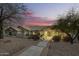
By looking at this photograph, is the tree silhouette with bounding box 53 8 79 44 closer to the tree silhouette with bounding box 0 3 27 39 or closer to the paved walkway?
the paved walkway

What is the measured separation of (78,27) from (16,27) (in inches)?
25.1

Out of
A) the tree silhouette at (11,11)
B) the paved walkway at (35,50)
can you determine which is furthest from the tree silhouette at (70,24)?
the tree silhouette at (11,11)

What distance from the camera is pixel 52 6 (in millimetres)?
10156

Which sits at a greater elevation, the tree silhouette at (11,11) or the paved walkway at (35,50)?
the tree silhouette at (11,11)

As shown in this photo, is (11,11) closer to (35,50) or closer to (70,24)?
(35,50)

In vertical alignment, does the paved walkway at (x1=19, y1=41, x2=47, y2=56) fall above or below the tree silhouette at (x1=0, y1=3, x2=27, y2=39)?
below

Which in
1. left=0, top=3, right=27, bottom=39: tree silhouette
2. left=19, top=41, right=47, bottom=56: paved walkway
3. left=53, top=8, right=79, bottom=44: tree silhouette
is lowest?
left=19, top=41, right=47, bottom=56: paved walkway

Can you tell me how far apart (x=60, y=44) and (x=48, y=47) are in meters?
0.13

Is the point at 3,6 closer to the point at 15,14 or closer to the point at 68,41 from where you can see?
the point at 15,14

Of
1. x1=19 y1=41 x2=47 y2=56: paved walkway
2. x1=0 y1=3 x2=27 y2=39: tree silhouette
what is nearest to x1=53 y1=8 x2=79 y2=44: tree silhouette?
x1=19 y1=41 x2=47 y2=56: paved walkway

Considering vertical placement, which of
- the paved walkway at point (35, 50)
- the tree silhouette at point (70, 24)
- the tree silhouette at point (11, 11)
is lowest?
the paved walkway at point (35, 50)

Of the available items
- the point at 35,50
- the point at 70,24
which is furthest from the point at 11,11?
the point at 70,24

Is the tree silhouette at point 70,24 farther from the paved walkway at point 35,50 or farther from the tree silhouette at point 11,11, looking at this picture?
the tree silhouette at point 11,11

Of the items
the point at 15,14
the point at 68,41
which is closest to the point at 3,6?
the point at 15,14
